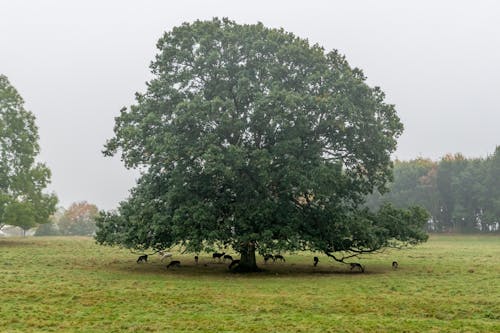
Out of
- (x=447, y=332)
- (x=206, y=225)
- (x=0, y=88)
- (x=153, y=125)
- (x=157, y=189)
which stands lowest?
(x=447, y=332)

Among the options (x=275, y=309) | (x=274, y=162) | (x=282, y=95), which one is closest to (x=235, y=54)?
(x=282, y=95)

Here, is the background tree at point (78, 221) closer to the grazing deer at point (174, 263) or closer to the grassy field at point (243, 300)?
the grazing deer at point (174, 263)

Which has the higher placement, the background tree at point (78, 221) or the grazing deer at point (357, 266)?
the background tree at point (78, 221)

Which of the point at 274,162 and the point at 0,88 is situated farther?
the point at 0,88

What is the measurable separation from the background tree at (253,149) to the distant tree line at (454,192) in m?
80.9

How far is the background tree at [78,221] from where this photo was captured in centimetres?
11750

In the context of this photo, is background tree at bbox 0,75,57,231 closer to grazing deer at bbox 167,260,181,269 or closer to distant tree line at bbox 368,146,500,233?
grazing deer at bbox 167,260,181,269

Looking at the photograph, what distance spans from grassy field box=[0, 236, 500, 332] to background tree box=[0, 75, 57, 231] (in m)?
20.5

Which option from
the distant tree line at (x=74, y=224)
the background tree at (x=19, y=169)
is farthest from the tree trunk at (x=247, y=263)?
the distant tree line at (x=74, y=224)

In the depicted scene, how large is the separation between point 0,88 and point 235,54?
34925 mm

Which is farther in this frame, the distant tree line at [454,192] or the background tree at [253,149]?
the distant tree line at [454,192]

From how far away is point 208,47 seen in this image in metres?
33.1

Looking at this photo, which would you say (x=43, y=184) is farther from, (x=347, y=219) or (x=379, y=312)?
(x=379, y=312)

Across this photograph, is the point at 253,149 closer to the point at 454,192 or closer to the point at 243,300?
the point at 243,300
